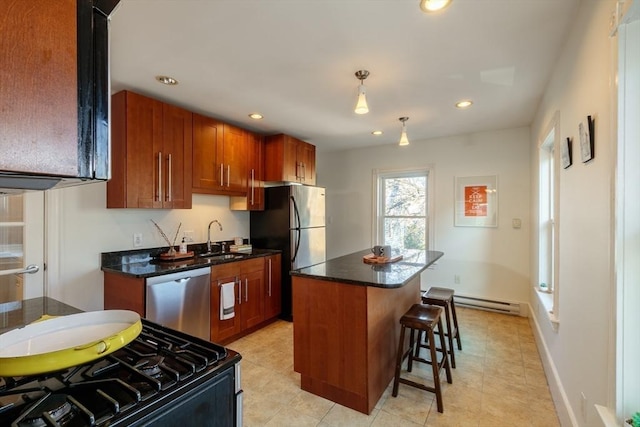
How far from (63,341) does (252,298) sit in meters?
2.44

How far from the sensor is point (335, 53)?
200cm

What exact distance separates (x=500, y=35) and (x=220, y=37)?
1701 mm

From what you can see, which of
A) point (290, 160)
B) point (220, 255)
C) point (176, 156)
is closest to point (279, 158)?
point (290, 160)

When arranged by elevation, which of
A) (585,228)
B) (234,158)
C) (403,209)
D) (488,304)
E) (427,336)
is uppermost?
(234,158)

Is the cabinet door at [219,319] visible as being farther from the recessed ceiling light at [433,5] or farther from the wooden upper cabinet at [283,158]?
the recessed ceiling light at [433,5]

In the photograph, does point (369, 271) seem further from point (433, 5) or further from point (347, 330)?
point (433, 5)

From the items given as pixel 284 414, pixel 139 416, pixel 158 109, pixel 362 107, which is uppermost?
pixel 158 109

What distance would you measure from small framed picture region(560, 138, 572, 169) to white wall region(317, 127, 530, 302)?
2.10 metres

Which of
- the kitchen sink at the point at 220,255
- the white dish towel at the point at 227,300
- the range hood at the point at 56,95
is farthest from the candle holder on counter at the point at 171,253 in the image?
the range hood at the point at 56,95

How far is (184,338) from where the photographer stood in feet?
3.48

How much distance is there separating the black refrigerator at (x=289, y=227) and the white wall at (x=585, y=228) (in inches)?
99.3

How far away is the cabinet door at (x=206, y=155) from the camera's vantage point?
3035 mm

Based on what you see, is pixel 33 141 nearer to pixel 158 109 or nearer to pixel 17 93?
pixel 17 93

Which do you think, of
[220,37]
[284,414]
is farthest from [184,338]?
[220,37]
